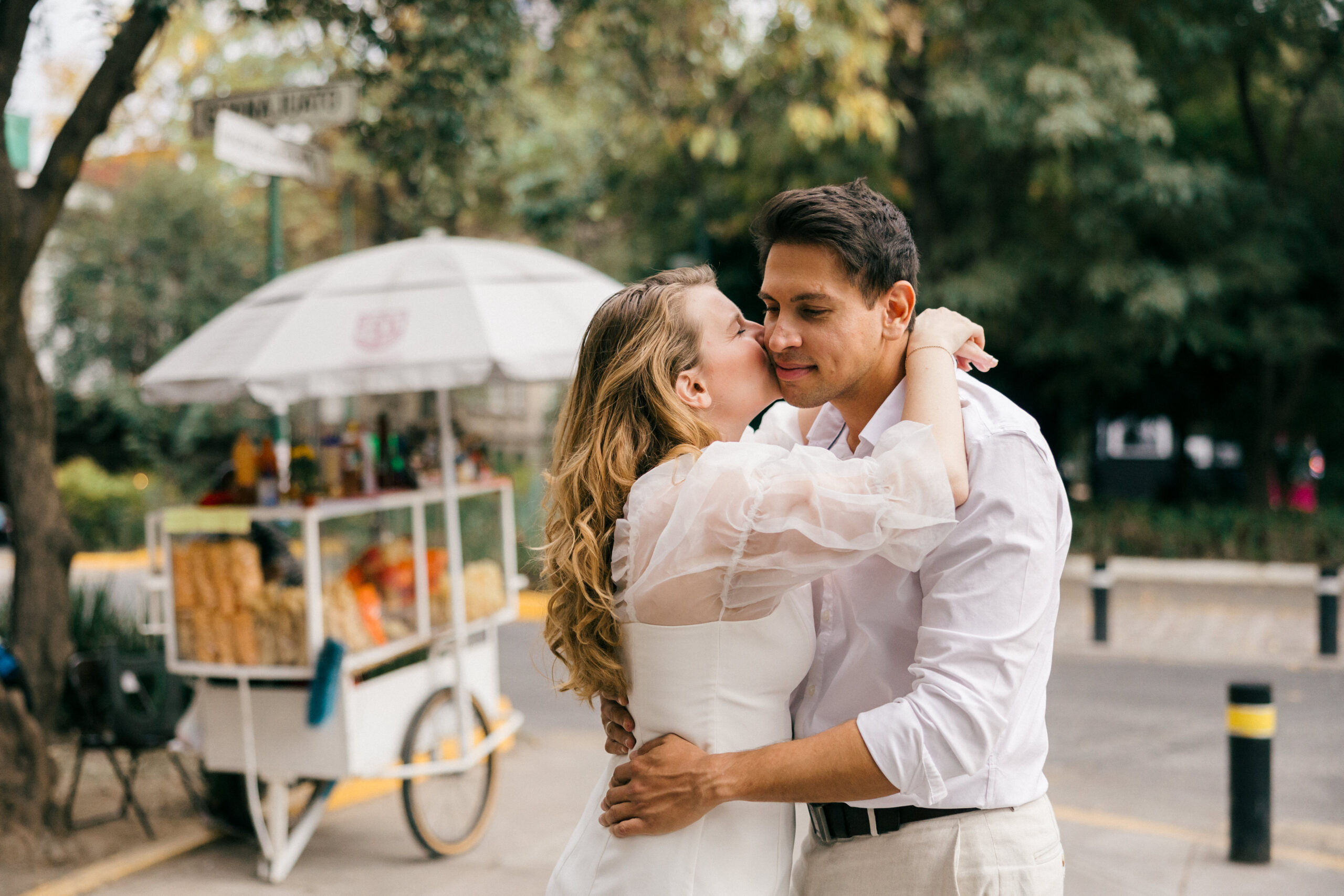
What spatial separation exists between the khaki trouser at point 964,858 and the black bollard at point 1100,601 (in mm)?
8549

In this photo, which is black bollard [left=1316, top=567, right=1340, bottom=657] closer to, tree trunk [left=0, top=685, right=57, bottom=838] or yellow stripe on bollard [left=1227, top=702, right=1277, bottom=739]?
yellow stripe on bollard [left=1227, top=702, right=1277, bottom=739]

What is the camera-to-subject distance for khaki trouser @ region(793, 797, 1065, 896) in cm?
184

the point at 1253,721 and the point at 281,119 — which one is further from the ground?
the point at 281,119

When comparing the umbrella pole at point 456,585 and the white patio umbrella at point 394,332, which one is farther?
the umbrella pole at point 456,585

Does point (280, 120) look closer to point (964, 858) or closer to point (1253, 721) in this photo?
point (964, 858)

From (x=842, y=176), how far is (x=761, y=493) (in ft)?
37.9

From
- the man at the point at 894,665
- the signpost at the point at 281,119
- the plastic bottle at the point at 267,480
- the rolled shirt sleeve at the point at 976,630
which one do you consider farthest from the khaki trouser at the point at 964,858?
the signpost at the point at 281,119

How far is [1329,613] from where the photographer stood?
934 centimetres

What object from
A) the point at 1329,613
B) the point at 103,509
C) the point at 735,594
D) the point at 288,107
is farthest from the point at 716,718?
the point at 103,509

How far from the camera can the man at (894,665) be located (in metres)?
1.72

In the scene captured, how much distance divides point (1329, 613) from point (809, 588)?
9031 mm

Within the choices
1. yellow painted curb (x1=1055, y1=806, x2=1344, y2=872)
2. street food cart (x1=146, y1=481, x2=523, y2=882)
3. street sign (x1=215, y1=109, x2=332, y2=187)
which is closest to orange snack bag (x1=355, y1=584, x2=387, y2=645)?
street food cart (x1=146, y1=481, x2=523, y2=882)

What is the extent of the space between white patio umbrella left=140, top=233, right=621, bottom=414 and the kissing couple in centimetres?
288

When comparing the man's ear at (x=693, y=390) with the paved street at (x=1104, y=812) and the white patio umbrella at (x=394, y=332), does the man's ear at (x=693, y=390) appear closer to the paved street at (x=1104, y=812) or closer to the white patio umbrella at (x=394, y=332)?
the paved street at (x=1104, y=812)
